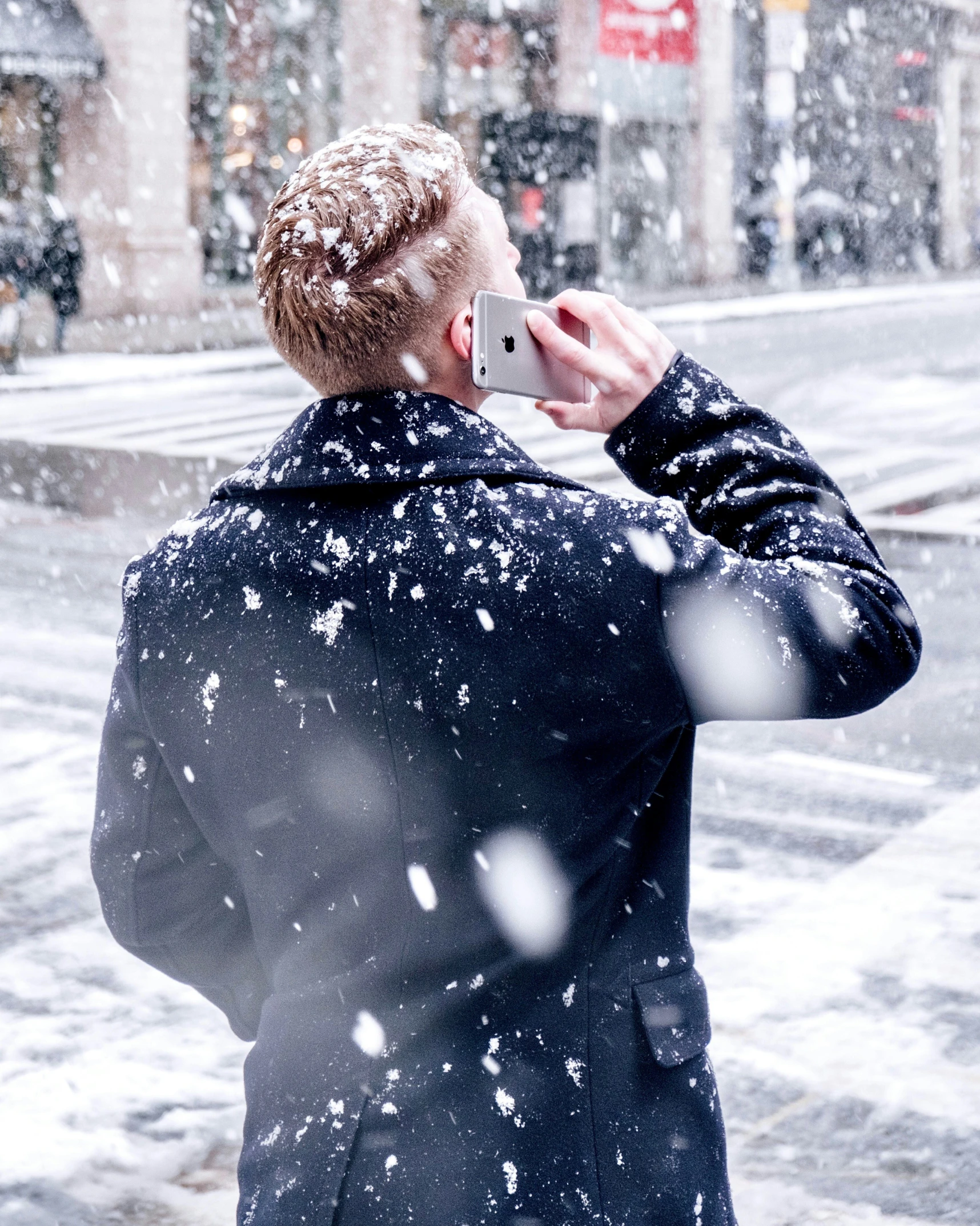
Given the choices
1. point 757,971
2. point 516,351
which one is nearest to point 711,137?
point 757,971

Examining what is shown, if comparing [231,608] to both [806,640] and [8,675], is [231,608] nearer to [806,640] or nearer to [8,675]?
[806,640]

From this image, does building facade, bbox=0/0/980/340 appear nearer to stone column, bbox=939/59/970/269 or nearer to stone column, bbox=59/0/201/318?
stone column, bbox=59/0/201/318

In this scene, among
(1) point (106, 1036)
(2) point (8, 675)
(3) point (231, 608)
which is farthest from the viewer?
(2) point (8, 675)

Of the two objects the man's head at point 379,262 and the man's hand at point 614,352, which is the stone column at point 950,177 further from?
the man's head at point 379,262

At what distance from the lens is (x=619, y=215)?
34.7 m

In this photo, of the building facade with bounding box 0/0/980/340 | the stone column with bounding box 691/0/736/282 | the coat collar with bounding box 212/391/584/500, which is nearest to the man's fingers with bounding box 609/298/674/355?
the coat collar with bounding box 212/391/584/500

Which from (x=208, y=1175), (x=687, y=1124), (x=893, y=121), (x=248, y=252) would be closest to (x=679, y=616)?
(x=687, y=1124)

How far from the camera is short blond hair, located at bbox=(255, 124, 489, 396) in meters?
1.58

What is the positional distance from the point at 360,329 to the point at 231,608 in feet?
1.00

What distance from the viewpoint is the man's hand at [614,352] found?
68.9 inches

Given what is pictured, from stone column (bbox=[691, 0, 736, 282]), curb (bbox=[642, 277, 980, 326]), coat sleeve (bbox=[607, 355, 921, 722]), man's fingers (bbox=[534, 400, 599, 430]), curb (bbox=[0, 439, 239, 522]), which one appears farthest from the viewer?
stone column (bbox=[691, 0, 736, 282])

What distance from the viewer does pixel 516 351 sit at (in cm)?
169

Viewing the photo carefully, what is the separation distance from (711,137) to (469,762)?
35555 millimetres

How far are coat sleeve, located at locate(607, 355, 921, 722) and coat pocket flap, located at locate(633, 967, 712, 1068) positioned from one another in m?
0.28
